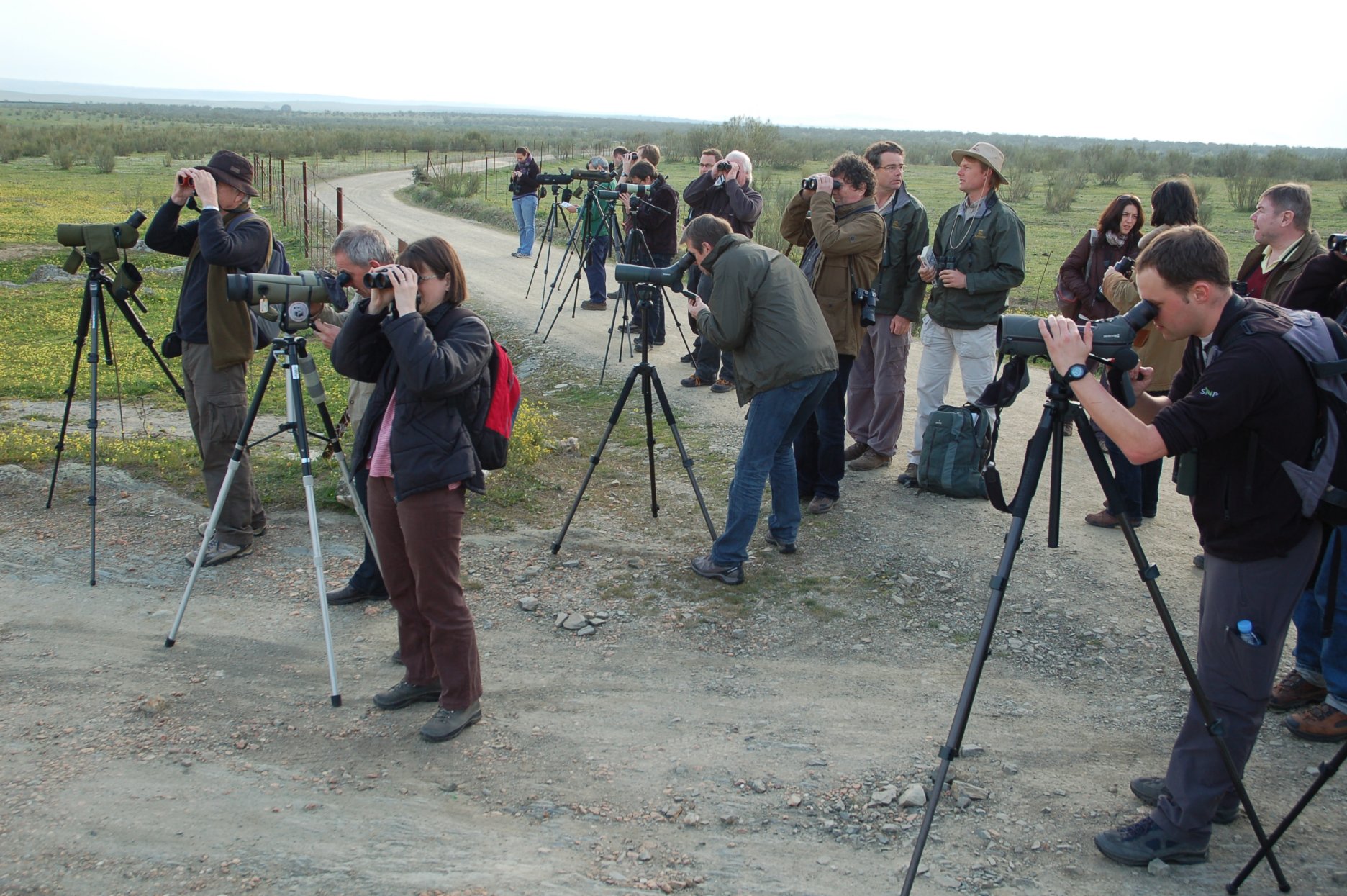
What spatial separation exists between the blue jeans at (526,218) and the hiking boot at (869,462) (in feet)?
34.9

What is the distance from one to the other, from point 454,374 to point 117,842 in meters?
1.91

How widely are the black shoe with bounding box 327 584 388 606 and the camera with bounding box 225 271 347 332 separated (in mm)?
1468

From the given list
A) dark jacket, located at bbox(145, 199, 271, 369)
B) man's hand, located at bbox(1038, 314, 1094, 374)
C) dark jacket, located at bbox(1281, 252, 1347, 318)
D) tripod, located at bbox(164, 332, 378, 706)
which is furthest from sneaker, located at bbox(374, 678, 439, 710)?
dark jacket, located at bbox(1281, 252, 1347, 318)

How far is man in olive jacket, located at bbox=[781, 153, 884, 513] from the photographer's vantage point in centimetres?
586

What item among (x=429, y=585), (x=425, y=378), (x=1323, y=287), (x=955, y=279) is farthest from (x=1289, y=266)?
(x=429, y=585)

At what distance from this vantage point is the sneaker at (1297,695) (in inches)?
160

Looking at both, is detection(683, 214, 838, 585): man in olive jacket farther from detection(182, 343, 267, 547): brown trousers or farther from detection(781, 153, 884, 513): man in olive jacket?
detection(182, 343, 267, 547): brown trousers

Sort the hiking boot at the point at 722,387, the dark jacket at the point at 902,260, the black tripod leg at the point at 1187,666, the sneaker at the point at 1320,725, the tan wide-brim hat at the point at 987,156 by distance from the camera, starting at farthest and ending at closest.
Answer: the hiking boot at the point at 722,387 < the dark jacket at the point at 902,260 < the tan wide-brim hat at the point at 987,156 < the sneaker at the point at 1320,725 < the black tripod leg at the point at 1187,666

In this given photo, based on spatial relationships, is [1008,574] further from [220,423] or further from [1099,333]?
[220,423]

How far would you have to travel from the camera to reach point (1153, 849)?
3.11m

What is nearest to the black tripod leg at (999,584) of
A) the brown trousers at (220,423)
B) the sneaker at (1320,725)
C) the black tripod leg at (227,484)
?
the sneaker at (1320,725)

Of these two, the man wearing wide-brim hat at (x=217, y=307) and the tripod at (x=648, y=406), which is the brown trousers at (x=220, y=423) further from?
the tripod at (x=648, y=406)

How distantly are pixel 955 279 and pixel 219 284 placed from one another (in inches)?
168

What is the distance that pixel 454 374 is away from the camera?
11.5ft
